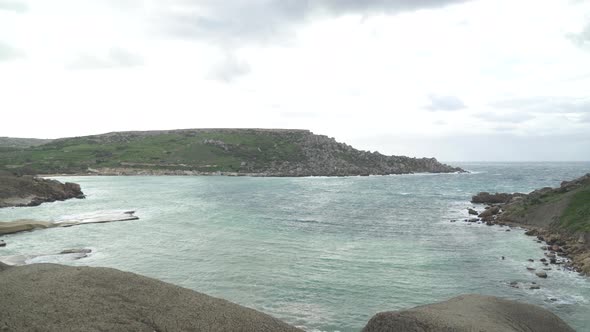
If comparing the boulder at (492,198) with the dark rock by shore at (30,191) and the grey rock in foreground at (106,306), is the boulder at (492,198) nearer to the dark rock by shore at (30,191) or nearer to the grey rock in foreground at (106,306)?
the grey rock in foreground at (106,306)

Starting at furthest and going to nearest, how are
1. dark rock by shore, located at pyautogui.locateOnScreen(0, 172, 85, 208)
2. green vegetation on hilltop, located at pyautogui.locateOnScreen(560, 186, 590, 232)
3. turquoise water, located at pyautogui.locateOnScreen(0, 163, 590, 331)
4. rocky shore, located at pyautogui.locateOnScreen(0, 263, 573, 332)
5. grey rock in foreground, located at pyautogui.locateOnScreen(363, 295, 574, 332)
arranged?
dark rock by shore, located at pyautogui.locateOnScreen(0, 172, 85, 208), green vegetation on hilltop, located at pyautogui.locateOnScreen(560, 186, 590, 232), turquoise water, located at pyautogui.locateOnScreen(0, 163, 590, 331), grey rock in foreground, located at pyautogui.locateOnScreen(363, 295, 574, 332), rocky shore, located at pyautogui.locateOnScreen(0, 263, 573, 332)

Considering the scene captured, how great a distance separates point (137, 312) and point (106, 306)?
113 cm

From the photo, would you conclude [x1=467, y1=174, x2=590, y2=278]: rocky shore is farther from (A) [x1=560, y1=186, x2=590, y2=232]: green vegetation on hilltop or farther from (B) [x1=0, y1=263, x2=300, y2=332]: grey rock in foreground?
(B) [x1=0, y1=263, x2=300, y2=332]: grey rock in foreground

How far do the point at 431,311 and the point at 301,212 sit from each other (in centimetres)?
5357

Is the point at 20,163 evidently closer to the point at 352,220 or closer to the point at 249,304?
the point at 352,220

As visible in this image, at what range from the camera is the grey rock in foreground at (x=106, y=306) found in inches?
527

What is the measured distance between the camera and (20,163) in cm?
16738

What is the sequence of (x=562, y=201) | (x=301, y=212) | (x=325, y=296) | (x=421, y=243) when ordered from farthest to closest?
(x=301, y=212), (x=562, y=201), (x=421, y=243), (x=325, y=296)

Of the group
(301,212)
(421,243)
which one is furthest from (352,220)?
(421,243)

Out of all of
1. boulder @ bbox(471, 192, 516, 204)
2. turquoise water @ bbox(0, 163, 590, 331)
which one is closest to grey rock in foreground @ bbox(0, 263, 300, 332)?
turquoise water @ bbox(0, 163, 590, 331)

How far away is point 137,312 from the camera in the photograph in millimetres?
14719

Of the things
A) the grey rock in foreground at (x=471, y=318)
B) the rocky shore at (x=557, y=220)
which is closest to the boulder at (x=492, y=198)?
the rocky shore at (x=557, y=220)

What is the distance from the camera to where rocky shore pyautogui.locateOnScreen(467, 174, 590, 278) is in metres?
36.7

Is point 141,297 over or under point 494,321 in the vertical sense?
over
